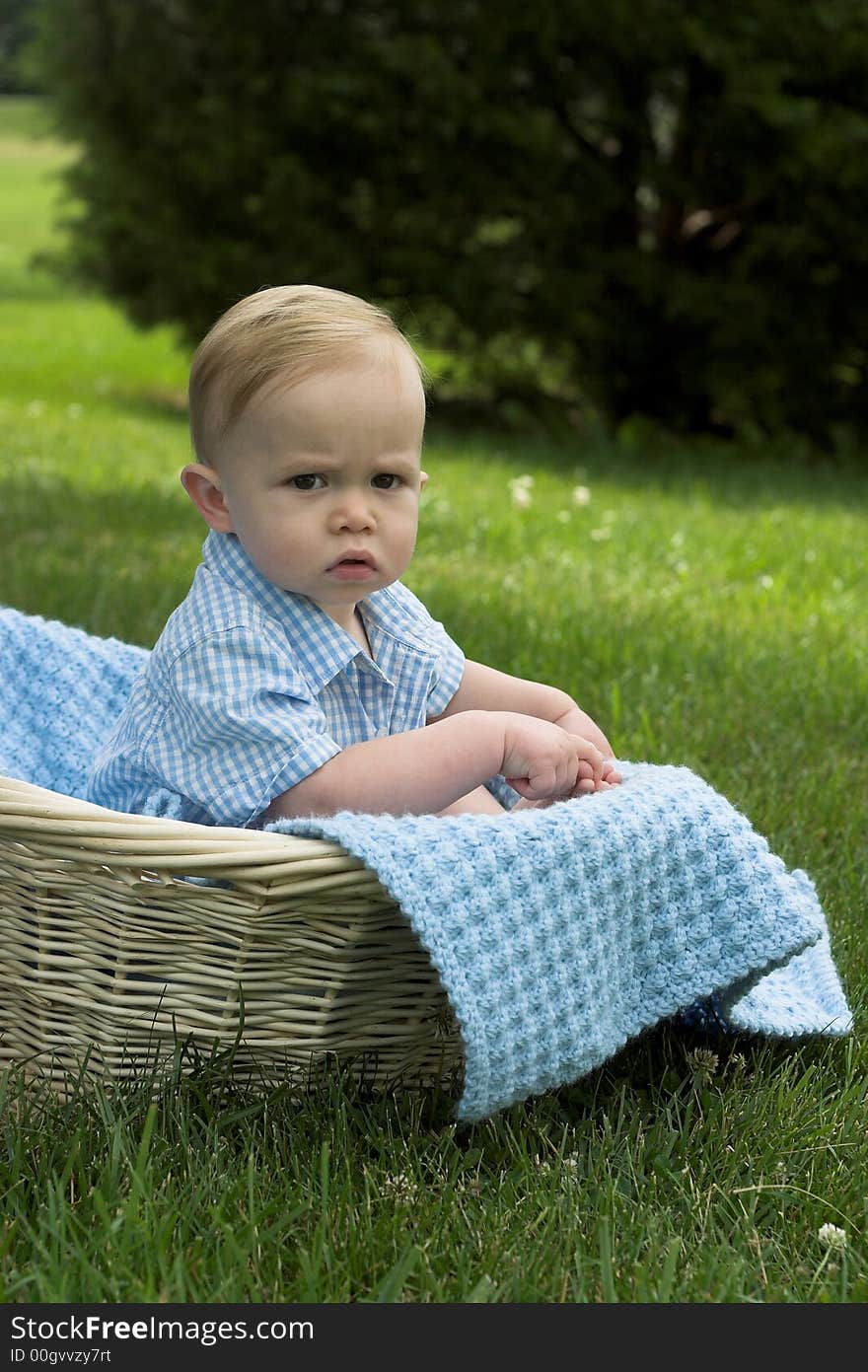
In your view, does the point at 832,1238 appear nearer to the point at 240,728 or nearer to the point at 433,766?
the point at 433,766

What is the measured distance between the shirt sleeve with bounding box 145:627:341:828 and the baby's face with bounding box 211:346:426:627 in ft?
0.37

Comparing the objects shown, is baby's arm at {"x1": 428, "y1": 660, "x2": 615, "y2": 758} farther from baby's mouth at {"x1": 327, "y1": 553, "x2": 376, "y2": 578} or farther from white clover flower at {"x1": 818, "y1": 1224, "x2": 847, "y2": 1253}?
white clover flower at {"x1": 818, "y1": 1224, "x2": 847, "y2": 1253}

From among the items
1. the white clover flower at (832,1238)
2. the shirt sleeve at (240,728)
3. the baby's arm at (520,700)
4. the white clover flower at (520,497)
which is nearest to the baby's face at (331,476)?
the shirt sleeve at (240,728)

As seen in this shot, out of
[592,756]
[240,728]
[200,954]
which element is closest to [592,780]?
[592,756]

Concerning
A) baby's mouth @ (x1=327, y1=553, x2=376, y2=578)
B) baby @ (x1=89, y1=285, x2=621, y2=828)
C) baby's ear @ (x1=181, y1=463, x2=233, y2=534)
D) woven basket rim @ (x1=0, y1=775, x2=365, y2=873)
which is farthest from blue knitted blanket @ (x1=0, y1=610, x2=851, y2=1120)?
baby's ear @ (x1=181, y1=463, x2=233, y2=534)

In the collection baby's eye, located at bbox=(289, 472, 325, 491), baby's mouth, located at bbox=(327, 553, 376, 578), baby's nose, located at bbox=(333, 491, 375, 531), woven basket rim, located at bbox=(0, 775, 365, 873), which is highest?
baby's eye, located at bbox=(289, 472, 325, 491)

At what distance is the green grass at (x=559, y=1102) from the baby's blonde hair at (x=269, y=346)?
2.55 feet

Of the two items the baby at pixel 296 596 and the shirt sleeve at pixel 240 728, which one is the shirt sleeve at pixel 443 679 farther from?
the shirt sleeve at pixel 240 728

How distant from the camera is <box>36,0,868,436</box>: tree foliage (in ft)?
22.3

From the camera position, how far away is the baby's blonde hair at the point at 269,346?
1767mm

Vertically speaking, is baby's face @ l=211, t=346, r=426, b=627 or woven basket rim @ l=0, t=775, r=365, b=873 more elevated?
baby's face @ l=211, t=346, r=426, b=627

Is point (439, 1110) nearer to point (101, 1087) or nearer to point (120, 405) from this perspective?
point (101, 1087)

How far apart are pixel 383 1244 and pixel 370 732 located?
761mm
